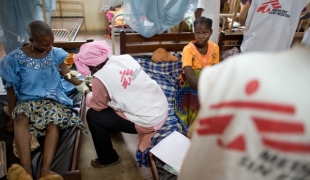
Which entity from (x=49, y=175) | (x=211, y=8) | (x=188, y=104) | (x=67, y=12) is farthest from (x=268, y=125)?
(x=67, y=12)

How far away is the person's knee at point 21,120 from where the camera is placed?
1561 millimetres

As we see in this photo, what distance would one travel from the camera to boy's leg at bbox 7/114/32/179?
1.28 m

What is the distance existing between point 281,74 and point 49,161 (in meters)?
1.50

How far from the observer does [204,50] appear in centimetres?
212

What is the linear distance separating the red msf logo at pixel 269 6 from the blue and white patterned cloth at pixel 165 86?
1.05 meters

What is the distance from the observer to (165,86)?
236 cm

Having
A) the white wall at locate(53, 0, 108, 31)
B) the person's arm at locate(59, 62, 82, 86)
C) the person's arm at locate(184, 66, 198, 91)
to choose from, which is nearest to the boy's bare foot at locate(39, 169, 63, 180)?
the person's arm at locate(59, 62, 82, 86)

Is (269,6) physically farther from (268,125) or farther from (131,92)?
(268,125)

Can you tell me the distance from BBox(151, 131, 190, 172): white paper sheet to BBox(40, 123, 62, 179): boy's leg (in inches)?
26.5

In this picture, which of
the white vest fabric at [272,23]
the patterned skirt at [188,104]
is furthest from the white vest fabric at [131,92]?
the white vest fabric at [272,23]

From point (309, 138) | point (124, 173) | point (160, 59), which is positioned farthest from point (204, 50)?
point (309, 138)

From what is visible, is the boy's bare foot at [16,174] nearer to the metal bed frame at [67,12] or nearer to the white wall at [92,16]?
the metal bed frame at [67,12]

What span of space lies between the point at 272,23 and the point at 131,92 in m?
1.67

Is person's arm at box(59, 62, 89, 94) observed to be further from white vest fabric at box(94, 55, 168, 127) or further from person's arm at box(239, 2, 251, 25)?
person's arm at box(239, 2, 251, 25)
